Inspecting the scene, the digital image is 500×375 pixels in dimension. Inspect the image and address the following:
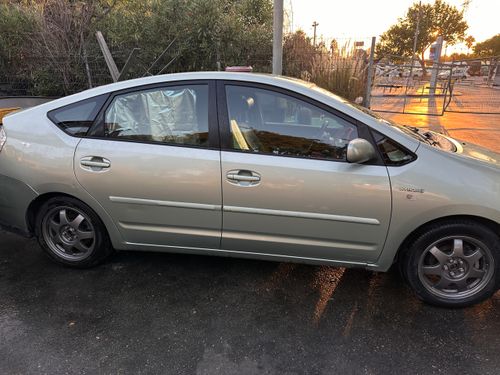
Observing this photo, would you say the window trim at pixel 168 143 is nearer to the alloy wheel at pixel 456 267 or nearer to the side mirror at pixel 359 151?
the side mirror at pixel 359 151

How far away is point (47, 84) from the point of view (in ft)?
30.6

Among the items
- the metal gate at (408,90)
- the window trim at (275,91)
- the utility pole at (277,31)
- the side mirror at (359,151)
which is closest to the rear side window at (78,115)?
the window trim at (275,91)

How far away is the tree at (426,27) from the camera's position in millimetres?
47125

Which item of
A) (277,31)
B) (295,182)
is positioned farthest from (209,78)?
(277,31)

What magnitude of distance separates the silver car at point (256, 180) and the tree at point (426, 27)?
4756 centimetres

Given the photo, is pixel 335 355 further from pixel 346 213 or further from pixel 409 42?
pixel 409 42

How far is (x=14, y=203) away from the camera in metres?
3.18

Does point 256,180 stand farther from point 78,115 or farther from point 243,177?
point 78,115

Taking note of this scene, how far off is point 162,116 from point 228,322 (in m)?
1.55

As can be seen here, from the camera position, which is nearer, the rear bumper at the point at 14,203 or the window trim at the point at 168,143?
the window trim at the point at 168,143

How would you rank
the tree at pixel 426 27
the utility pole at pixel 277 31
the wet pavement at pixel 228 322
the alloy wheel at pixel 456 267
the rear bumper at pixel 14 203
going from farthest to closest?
1. the tree at pixel 426 27
2. the utility pole at pixel 277 31
3. the rear bumper at pixel 14 203
4. the alloy wheel at pixel 456 267
5. the wet pavement at pixel 228 322

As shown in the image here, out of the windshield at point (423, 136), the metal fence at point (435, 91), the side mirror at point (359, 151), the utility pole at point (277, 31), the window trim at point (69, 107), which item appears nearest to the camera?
the side mirror at point (359, 151)

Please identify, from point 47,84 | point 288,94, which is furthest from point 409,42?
point 288,94

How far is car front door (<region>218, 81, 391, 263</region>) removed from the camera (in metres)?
2.59
